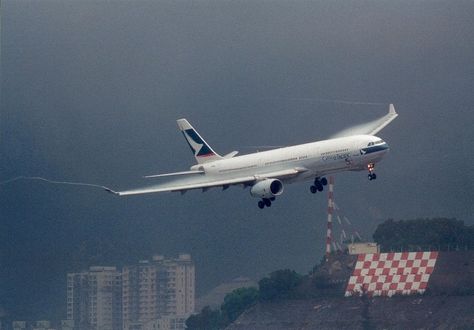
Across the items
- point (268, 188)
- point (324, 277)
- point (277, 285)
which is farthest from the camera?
point (324, 277)

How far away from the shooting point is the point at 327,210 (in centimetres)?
14250

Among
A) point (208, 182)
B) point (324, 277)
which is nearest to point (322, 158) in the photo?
point (208, 182)

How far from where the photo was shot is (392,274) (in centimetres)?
13188

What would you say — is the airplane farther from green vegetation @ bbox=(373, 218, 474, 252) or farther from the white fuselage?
green vegetation @ bbox=(373, 218, 474, 252)

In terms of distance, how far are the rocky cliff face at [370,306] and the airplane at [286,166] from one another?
20898 millimetres


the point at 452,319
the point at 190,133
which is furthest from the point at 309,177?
the point at 452,319

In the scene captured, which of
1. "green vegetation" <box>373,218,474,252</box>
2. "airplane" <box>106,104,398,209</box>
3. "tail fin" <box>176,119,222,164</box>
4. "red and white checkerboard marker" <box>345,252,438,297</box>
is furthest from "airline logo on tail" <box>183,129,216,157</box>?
"green vegetation" <box>373,218,474,252</box>

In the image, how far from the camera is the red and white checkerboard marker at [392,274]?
129 m

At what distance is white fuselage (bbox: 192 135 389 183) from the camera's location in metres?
96.6

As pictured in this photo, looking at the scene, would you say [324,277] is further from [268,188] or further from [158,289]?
[268,188]

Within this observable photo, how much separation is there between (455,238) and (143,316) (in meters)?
25.2

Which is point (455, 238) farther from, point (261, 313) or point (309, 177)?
point (309, 177)

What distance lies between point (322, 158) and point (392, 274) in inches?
1431

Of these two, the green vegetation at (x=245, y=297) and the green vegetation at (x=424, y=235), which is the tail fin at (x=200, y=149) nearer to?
the green vegetation at (x=245, y=297)
